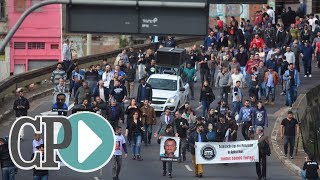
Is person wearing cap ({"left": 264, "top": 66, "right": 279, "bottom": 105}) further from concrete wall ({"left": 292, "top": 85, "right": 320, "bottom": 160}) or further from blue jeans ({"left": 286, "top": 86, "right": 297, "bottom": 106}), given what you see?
concrete wall ({"left": 292, "top": 85, "right": 320, "bottom": 160})

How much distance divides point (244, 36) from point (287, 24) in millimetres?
6211

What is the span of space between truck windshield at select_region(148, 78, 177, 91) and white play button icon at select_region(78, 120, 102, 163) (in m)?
25.0

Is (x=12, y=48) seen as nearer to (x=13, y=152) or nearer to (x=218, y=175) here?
(x=218, y=175)

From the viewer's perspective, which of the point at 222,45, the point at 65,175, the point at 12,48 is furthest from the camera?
the point at 12,48

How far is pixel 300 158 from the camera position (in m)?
33.9

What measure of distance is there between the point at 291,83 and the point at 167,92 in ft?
15.5

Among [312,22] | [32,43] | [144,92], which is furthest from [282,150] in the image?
[32,43]

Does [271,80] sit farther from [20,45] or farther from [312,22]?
[20,45]

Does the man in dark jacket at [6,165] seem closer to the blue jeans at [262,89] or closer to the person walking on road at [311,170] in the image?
the person walking on road at [311,170]

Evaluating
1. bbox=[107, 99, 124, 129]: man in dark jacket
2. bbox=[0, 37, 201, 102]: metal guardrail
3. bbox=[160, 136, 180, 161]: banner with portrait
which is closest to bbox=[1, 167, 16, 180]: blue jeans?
bbox=[160, 136, 180, 161]: banner with portrait

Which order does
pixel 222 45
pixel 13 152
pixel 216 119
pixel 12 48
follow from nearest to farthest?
1. pixel 13 152
2. pixel 216 119
3. pixel 222 45
4. pixel 12 48

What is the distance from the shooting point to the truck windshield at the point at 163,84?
4022 centimetres

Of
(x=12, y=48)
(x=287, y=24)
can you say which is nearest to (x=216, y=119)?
(x=287, y=24)

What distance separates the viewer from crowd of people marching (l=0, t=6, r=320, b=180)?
107 ft
